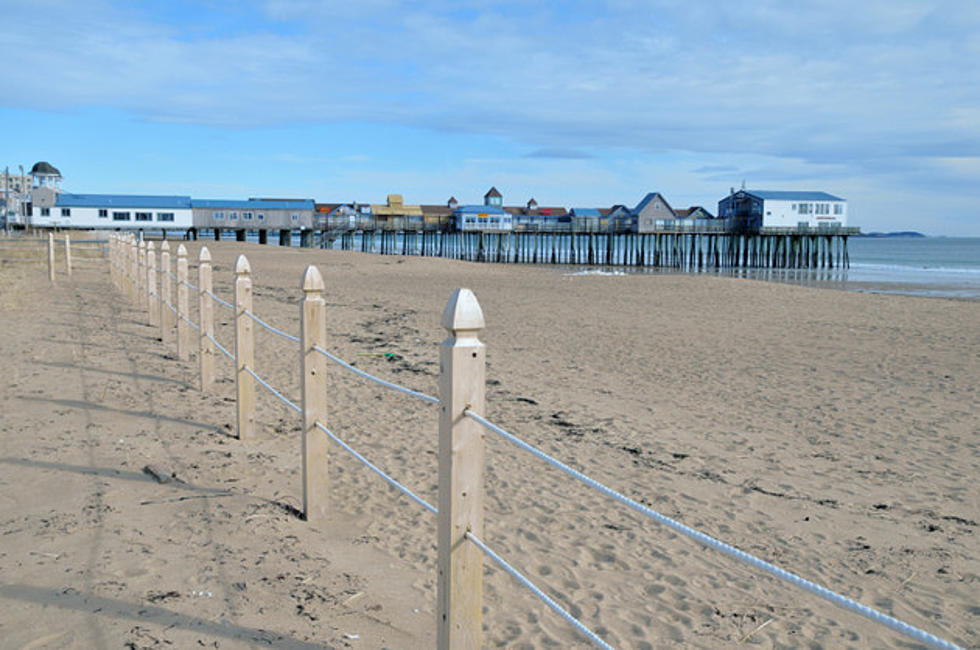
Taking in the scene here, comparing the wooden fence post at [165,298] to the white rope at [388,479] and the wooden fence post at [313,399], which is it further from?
the white rope at [388,479]

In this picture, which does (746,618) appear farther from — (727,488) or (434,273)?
(434,273)

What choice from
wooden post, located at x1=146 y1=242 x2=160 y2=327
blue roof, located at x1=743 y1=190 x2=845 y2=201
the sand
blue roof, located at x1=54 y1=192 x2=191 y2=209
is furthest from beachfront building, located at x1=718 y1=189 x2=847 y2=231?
wooden post, located at x1=146 y1=242 x2=160 y2=327

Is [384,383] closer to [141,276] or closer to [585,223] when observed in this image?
[141,276]

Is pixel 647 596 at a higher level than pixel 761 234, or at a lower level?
lower

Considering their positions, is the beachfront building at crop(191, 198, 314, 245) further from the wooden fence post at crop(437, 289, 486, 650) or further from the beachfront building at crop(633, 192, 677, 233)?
the wooden fence post at crop(437, 289, 486, 650)

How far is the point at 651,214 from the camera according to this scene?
6894 centimetres

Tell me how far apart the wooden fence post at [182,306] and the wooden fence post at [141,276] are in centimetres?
372

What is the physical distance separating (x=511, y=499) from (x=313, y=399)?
1.60 metres

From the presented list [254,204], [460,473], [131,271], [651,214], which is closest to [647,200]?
[651,214]

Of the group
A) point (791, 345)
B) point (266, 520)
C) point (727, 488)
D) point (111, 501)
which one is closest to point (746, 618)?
point (727, 488)

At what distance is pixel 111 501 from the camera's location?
14.9 feet

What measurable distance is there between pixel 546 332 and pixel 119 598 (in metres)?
11.1

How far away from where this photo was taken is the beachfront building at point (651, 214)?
68.5m

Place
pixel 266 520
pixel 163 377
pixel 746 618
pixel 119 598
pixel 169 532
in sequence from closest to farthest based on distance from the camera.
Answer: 1. pixel 119 598
2. pixel 746 618
3. pixel 169 532
4. pixel 266 520
5. pixel 163 377
